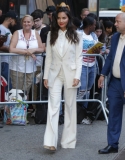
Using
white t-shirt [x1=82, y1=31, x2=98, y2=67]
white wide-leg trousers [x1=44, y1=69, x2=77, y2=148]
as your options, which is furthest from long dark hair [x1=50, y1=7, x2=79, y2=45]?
white t-shirt [x1=82, y1=31, x2=98, y2=67]

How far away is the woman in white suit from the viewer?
261 inches

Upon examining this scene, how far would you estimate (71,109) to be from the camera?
22.5 ft

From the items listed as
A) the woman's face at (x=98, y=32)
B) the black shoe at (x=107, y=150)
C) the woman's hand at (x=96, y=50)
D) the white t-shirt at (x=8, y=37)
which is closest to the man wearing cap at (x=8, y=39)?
the white t-shirt at (x=8, y=37)

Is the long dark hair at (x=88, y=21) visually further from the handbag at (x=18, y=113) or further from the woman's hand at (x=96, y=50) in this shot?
the handbag at (x=18, y=113)

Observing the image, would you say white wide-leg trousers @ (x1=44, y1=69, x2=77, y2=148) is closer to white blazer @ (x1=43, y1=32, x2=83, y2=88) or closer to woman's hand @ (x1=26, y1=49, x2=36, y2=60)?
white blazer @ (x1=43, y1=32, x2=83, y2=88)

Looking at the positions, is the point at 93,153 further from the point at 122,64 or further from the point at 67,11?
the point at 67,11

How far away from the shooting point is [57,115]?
6668 millimetres

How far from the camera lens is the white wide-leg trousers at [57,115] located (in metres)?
6.61

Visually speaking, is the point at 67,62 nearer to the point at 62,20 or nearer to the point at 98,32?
the point at 62,20

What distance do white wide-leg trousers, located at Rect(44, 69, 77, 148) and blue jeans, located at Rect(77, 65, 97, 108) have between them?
1.80 meters

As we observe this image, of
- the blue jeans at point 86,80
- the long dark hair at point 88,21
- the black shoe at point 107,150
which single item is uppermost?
the long dark hair at point 88,21

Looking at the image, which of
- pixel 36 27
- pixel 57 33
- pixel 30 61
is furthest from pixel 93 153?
pixel 36 27

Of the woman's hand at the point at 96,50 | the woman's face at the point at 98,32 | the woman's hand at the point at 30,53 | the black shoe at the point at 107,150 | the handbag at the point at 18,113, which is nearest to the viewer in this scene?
the black shoe at the point at 107,150

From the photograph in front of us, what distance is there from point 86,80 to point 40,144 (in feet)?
6.16
